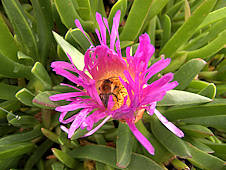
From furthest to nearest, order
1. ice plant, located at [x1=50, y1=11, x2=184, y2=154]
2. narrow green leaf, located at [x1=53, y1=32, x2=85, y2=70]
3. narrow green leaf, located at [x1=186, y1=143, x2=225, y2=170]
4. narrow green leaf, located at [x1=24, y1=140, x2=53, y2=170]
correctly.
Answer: narrow green leaf, located at [x1=24, y1=140, x2=53, y2=170] → narrow green leaf, located at [x1=186, y1=143, x2=225, y2=170] → narrow green leaf, located at [x1=53, y1=32, x2=85, y2=70] → ice plant, located at [x1=50, y1=11, x2=184, y2=154]

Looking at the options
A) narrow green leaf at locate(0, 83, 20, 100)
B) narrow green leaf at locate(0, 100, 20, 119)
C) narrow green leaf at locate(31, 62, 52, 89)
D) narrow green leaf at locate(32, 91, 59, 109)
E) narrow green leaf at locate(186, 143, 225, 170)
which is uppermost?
narrow green leaf at locate(31, 62, 52, 89)

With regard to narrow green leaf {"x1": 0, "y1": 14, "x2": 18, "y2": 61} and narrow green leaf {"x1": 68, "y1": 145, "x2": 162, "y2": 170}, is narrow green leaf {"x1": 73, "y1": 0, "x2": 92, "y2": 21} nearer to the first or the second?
narrow green leaf {"x1": 0, "y1": 14, "x2": 18, "y2": 61}

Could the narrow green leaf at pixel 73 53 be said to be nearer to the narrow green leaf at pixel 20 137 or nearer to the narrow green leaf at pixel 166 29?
the narrow green leaf at pixel 20 137

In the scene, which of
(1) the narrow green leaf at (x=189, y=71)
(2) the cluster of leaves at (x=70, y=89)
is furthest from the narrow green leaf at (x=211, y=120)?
(1) the narrow green leaf at (x=189, y=71)

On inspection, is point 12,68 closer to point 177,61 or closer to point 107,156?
point 107,156

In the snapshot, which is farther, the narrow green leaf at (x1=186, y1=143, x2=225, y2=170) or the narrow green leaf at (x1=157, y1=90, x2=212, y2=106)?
the narrow green leaf at (x1=186, y1=143, x2=225, y2=170)

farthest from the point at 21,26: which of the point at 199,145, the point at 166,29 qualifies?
the point at 199,145

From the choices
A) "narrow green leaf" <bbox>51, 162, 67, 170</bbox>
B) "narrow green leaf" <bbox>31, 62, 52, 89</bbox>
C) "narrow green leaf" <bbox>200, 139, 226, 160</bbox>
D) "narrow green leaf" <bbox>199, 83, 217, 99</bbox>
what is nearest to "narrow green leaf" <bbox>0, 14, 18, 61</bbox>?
"narrow green leaf" <bbox>31, 62, 52, 89</bbox>

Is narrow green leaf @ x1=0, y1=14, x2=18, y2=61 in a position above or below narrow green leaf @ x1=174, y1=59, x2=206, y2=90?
above
